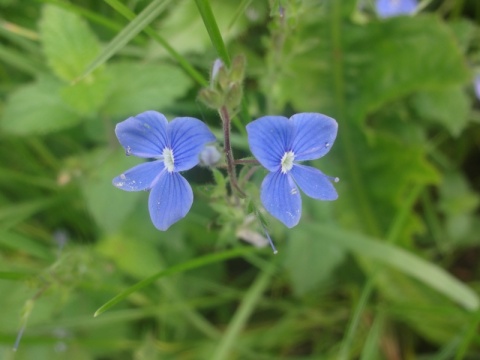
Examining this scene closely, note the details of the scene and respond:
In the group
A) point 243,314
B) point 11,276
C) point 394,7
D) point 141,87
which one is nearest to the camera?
point 11,276

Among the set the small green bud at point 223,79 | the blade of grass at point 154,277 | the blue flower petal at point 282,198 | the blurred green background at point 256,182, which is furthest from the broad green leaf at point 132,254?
the small green bud at point 223,79

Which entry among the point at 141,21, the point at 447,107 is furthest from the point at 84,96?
the point at 447,107

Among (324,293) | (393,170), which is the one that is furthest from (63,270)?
(393,170)

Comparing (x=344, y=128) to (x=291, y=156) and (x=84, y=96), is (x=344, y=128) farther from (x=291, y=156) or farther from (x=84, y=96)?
(x=291, y=156)

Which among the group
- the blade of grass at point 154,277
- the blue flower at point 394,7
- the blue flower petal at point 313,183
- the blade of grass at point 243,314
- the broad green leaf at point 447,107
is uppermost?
the blue flower at point 394,7

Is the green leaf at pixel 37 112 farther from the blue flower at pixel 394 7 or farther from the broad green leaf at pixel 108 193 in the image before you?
the blue flower at pixel 394 7

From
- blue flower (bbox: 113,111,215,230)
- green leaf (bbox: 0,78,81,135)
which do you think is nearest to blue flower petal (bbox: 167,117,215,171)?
blue flower (bbox: 113,111,215,230)
